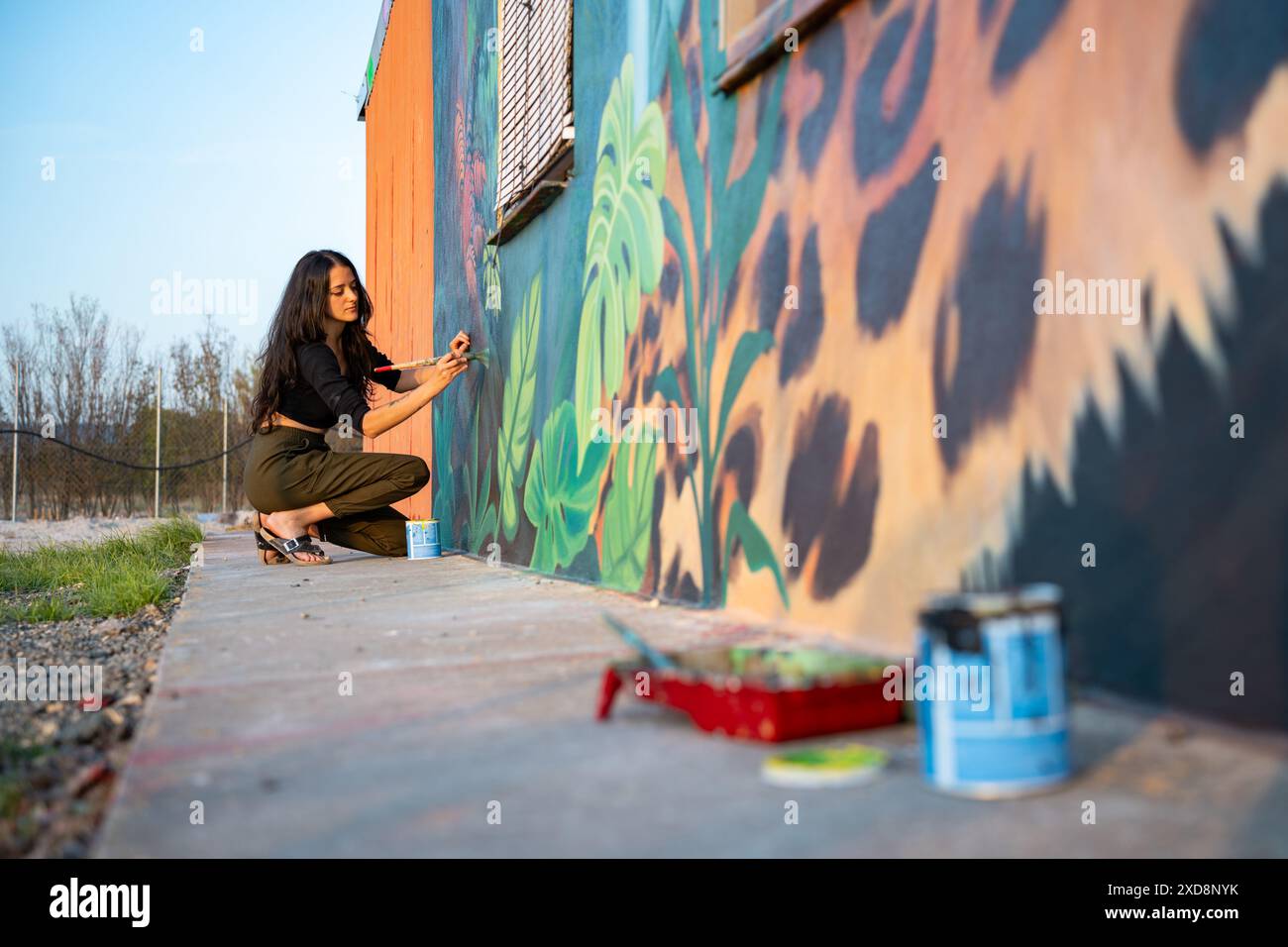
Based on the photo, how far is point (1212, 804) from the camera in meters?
1.23

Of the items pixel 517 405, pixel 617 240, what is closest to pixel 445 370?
pixel 517 405

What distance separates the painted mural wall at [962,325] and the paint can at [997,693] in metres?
0.38

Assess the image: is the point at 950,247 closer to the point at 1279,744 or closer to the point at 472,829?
the point at 1279,744

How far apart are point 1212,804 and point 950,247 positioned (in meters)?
1.18

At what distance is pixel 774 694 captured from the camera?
5.06ft

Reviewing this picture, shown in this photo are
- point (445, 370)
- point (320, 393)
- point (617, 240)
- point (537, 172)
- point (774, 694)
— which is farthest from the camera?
point (445, 370)

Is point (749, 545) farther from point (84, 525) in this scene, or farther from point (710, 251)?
point (84, 525)

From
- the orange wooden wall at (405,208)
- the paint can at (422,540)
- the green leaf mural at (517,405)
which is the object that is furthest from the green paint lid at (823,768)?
the orange wooden wall at (405,208)

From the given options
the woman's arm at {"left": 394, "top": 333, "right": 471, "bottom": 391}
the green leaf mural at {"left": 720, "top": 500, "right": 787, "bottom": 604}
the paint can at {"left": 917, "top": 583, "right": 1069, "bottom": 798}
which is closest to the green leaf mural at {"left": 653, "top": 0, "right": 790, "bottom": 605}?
the green leaf mural at {"left": 720, "top": 500, "right": 787, "bottom": 604}

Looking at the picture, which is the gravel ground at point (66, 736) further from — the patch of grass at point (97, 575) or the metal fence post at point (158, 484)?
the metal fence post at point (158, 484)

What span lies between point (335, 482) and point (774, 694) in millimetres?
4278

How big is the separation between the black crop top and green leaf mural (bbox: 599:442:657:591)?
173cm

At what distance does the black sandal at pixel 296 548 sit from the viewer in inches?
208
